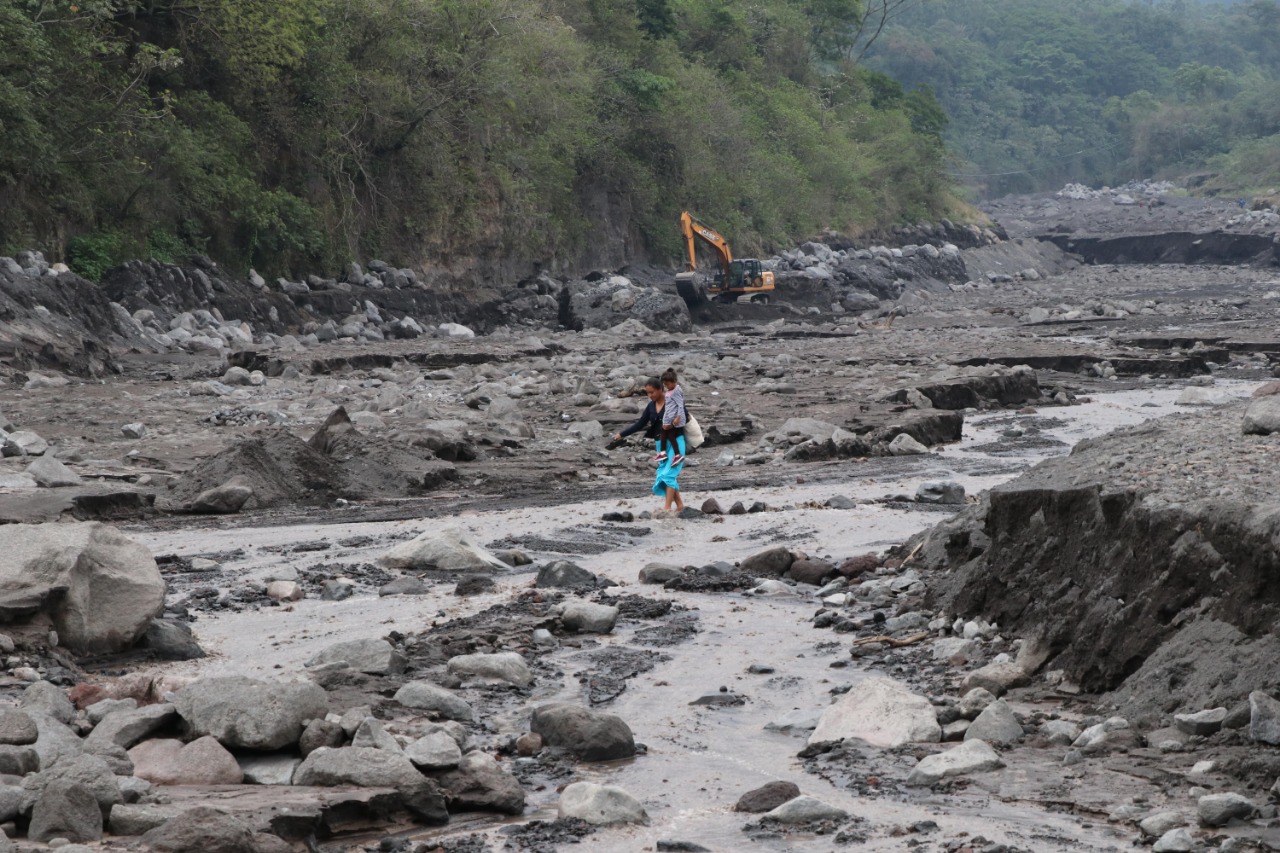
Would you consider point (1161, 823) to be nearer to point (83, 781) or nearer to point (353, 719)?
point (353, 719)

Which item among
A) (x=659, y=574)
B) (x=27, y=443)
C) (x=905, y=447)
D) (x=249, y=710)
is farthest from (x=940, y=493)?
(x=27, y=443)

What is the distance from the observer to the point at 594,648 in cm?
718

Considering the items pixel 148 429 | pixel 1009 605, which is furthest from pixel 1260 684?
pixel 148 429

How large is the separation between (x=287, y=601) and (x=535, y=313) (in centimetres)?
2544

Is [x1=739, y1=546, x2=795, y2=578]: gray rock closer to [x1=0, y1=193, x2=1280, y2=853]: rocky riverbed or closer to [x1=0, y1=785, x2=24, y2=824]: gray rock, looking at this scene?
[x1=0, y1=193, x2=1280, y2=853]: rocky riverbed

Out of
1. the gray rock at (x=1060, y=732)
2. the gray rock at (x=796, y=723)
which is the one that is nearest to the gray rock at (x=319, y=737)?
the gray rock at (x=796, y=723)

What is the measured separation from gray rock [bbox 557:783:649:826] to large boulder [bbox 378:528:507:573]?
438cm

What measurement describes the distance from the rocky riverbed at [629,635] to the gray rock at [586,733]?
0.01 m

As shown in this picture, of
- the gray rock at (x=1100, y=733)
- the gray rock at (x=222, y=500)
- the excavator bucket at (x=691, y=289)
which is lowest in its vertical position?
the gray rock at (x=222, y=500)

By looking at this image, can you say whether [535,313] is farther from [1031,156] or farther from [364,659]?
[1031,156]

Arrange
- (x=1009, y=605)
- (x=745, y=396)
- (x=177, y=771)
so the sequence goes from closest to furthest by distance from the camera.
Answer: (x=177, y=771), (x=1009, y=605), (x=745, y=396)

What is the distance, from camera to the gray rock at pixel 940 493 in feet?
37.4

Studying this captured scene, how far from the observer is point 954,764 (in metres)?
5.08

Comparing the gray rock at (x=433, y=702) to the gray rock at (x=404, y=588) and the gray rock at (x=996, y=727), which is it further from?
the gray rock at (x=404, y=588)
